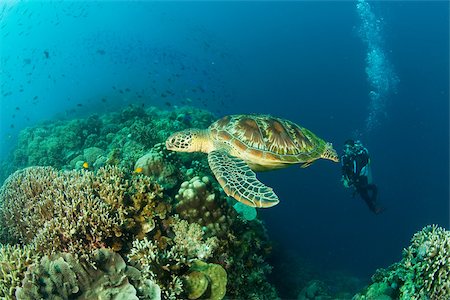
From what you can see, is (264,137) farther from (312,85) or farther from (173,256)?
(312,85)

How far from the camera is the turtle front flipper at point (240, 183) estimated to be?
3476 millimetres

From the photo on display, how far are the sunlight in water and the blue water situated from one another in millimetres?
987

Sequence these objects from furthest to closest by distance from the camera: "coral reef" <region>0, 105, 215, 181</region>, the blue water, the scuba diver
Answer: the blue water
the scuba diver
"coral reef" <region>0, 105, 215, 181</region>

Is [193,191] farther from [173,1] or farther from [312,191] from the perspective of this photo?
[173,1]

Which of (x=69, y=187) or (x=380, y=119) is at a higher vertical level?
(x=380, y=119)

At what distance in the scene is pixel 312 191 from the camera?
105 ft

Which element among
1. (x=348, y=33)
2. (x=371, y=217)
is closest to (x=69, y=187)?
(x=371, y=217)

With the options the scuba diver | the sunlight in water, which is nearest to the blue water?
the sunlight in water

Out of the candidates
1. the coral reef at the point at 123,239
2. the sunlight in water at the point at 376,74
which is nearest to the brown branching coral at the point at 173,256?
the coral reef at the point at 123,239

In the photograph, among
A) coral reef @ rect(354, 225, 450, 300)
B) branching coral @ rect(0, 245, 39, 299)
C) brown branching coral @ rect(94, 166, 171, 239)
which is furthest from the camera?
coral reef @ rect(354, 225, 450, 300)

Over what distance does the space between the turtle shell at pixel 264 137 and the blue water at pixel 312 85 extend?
16.1 m

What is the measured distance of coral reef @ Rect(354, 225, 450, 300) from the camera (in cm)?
333

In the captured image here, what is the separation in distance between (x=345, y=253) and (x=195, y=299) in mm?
20546

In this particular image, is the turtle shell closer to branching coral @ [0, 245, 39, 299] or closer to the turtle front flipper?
the turtle front flipper
